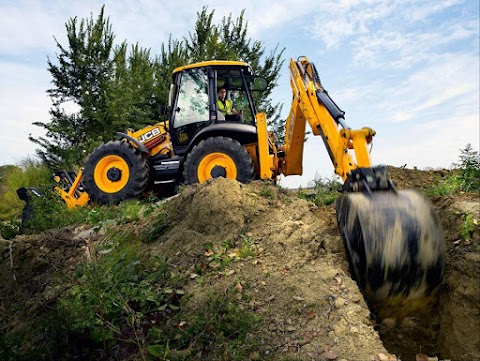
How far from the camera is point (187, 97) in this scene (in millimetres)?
8055

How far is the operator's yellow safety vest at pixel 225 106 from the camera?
318 inches

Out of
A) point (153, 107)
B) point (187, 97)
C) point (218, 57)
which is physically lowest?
point (187, 97)

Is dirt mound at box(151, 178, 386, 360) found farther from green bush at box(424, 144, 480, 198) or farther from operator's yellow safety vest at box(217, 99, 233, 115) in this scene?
operator's yellow safety vest at box(217, 99, 233, 115)

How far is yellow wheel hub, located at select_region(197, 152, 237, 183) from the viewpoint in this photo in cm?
710

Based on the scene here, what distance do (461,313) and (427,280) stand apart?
0.64 meters

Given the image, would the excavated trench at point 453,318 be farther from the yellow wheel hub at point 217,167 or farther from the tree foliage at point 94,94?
the tree foliage at point 94,94

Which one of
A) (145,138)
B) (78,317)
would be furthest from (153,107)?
(78,317)

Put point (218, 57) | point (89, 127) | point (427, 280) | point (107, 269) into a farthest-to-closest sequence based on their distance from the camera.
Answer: point (218, 57), point (89, 127), point (107, 269), point (427, 280)

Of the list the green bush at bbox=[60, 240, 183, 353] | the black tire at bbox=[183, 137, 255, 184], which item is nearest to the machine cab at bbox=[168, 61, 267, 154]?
the black tire at bbox=[183, 137, 255, 184]

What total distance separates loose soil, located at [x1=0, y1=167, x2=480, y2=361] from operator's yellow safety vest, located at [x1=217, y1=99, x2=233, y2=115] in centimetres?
331

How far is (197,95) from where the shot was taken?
316 inches

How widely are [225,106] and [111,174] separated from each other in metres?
2.56

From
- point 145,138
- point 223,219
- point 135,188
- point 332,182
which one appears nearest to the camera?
point 223,219

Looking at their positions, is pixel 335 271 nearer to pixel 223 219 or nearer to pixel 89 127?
pixel 223 219
